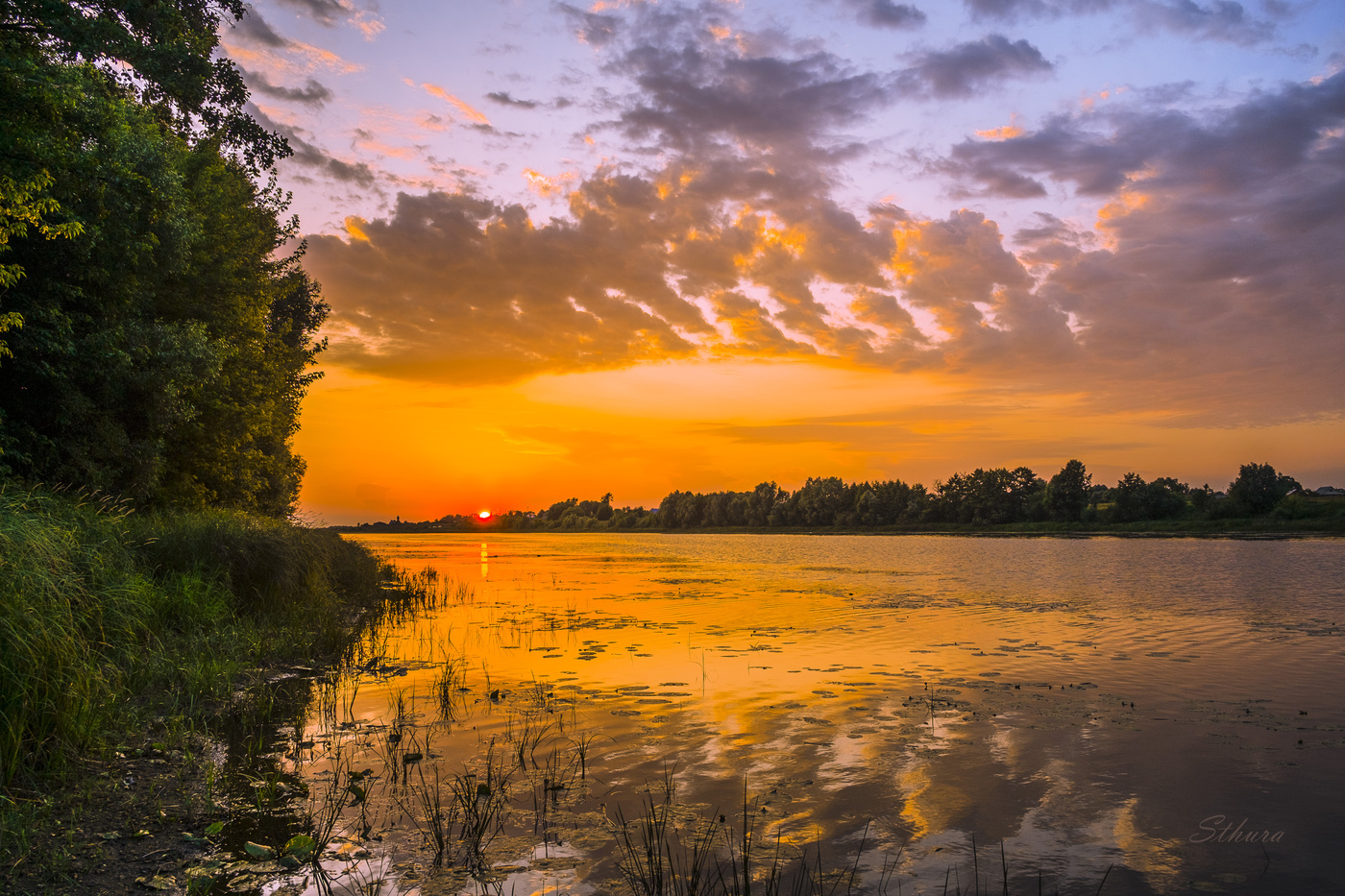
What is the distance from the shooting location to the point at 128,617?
480 inches

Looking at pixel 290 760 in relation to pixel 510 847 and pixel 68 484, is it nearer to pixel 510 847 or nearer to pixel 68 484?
pixel 510 847

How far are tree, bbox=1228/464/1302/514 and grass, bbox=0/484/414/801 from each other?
154 m

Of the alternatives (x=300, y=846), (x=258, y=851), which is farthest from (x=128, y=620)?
(x=300, y=846)

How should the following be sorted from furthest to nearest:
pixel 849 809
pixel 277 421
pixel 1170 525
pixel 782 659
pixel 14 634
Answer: pixel 1170 525
pixel 277 421
pixel 782 659
pixel 849 809
pixel 14 634

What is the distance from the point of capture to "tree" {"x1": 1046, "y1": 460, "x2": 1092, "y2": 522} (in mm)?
164125

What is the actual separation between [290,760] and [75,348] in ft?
55.5

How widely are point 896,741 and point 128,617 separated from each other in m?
12.4

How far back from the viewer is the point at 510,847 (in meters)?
7.76

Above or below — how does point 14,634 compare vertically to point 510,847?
above

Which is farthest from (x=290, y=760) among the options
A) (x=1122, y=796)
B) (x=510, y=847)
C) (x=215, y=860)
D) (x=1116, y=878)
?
(x=1122, y=796)

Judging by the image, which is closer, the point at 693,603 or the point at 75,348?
the point at 75,348

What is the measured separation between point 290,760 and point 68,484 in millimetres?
15793

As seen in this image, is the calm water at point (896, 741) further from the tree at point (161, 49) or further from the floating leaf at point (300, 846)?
the tree at point (161, 49)

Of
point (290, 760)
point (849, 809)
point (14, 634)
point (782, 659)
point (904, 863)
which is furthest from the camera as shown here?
point (782, 659)
